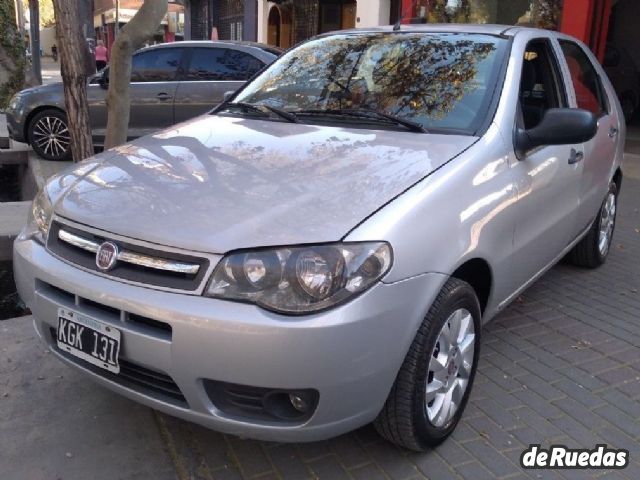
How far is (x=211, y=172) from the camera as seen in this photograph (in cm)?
263

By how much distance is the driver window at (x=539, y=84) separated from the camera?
3598mm

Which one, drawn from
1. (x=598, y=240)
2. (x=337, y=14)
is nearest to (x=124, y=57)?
(x=598, y=240)

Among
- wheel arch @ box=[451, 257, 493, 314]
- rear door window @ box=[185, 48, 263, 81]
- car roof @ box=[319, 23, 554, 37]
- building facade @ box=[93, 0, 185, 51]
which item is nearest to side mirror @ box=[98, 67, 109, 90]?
rear door window @ box=[185, 48, 263, 81]

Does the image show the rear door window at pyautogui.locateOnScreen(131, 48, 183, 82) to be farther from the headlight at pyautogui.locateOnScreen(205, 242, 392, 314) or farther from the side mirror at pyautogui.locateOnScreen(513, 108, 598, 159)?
the headlight at pyautogui.locateOnScreen(205, 242, 392, 314)

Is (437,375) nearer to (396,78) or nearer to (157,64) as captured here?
(396,78)

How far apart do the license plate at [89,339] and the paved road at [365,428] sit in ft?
1.72

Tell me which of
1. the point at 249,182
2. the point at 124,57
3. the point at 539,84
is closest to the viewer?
the point at 249,182

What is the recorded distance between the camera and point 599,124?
4.29 metres

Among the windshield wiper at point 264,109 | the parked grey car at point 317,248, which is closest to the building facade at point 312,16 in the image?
the windshield wiper at point 264,109

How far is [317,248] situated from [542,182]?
165 centimetres

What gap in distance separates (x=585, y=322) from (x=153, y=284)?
2.88 metres

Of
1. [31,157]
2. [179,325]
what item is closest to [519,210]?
[179,325]

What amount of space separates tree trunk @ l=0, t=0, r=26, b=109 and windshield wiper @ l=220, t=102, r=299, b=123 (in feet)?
31.3

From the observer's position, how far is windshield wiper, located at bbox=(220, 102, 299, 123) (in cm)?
330
